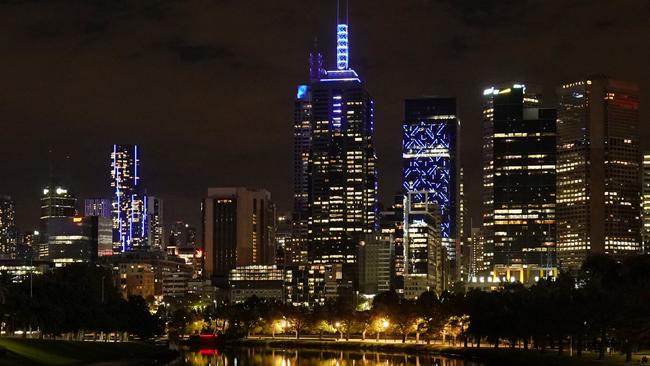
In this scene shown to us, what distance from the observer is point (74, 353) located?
109 meters

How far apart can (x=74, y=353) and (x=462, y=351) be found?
168ft

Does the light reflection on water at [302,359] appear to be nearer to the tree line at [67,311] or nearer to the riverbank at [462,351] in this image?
the riverbank at [462,351]

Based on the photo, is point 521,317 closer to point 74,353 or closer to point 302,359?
point 302,359

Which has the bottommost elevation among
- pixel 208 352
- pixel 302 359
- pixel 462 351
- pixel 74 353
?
pixel 208 352

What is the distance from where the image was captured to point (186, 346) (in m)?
170

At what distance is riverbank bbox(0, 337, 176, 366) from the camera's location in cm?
9523

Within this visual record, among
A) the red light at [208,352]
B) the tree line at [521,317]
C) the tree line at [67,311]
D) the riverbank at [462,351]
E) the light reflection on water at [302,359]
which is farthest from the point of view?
the red light at [208,352]

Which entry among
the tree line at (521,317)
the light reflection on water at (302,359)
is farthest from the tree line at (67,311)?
the tree line at (521,317)

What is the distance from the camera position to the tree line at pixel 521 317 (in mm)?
111000

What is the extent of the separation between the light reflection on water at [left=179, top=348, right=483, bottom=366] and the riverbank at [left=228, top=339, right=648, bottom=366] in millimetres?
3711

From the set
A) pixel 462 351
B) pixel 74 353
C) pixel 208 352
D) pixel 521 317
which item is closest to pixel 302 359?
pixel 462 351

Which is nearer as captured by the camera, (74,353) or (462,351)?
(74,353)

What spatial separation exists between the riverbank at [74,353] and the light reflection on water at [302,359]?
4.44 meters

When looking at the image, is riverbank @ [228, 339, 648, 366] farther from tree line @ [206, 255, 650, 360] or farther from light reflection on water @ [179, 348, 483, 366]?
light reflection on water @ [179, 348, 483, 366]
